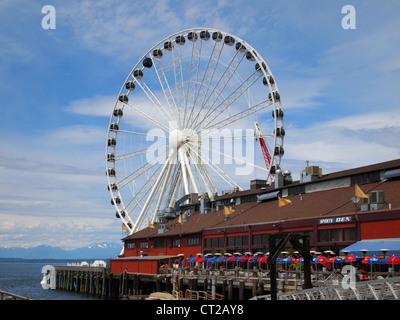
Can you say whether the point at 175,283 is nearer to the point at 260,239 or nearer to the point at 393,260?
the point at 260,239

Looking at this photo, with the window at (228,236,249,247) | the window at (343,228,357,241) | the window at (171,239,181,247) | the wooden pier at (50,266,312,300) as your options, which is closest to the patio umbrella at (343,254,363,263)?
the wooden pier at (50,266,312,300)

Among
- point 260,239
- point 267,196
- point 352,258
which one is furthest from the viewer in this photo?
point 267,196

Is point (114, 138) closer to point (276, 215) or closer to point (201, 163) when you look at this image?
point (201, 163)

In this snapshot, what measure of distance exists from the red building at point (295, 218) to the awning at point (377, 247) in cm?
143

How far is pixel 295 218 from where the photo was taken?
49.2 m

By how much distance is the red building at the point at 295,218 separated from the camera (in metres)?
42.1

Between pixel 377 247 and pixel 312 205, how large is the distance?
47.8 ft

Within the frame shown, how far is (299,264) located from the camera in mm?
41188

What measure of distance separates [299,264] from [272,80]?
3235 cm

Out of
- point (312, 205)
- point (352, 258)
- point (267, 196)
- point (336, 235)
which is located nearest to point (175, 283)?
point (312, 205)

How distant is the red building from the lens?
42062 millimetres

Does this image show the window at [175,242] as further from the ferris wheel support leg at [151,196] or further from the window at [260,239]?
the window at [260,239]

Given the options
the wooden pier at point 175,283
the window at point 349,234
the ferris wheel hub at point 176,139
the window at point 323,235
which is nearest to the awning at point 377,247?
the window at point 349,234
